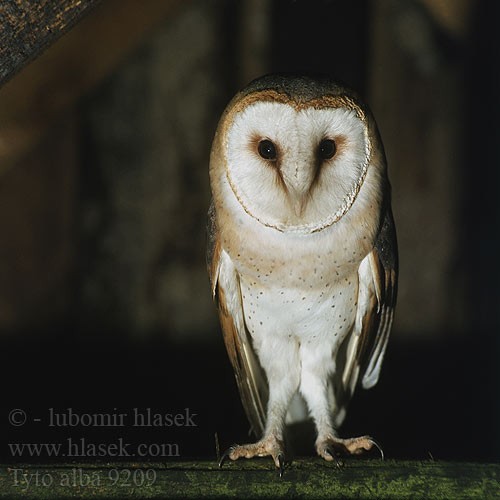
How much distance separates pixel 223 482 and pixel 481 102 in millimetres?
1805

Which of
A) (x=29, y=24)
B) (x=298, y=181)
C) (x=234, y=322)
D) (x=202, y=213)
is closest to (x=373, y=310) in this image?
(x=234, y=322)

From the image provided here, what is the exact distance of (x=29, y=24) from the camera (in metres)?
0.95

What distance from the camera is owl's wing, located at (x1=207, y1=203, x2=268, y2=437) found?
1.25 m

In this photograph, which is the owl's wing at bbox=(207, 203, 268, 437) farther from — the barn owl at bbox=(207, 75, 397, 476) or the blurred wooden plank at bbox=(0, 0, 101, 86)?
the blurred wooden plank at bbox=(0, 0, 101, 86)

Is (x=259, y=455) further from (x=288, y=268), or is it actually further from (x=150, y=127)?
(x=150, y=127)

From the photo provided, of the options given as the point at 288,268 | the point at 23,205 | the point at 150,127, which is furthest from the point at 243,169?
the point at 23,205

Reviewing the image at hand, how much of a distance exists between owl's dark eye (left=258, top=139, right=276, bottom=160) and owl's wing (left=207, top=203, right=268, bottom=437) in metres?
0.25

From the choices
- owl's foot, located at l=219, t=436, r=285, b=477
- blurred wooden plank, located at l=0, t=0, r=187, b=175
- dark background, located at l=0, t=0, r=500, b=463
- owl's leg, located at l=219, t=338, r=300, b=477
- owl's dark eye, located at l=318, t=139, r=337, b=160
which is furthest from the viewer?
dark background, located at l=0, t=0, r=500, b=463

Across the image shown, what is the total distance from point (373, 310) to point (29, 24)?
84cm

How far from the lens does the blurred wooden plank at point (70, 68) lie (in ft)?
6.06

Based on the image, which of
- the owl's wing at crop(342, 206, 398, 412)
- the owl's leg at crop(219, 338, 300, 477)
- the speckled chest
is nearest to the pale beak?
the speckled chest

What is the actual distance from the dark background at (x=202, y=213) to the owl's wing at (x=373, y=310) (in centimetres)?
68

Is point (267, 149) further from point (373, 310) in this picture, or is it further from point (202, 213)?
point (202, 213)

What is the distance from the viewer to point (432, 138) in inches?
86.7
